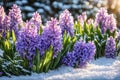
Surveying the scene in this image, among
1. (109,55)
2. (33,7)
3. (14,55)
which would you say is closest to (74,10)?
(33,7)

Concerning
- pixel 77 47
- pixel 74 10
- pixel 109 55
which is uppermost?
pixel 77 47

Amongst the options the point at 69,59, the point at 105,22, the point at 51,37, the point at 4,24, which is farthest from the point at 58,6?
the point at 51,37

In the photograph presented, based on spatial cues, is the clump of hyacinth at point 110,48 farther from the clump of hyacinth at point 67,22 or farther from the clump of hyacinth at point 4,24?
the clump of hyacinth at point 4,24

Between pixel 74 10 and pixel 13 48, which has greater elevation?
pixel 13 48

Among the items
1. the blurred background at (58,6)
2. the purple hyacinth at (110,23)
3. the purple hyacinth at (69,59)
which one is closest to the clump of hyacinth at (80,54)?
the purple hyacinth at (69,59)

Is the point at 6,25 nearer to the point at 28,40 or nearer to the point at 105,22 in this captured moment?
the point at 28,40

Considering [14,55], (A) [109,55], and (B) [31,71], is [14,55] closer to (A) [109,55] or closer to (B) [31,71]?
(B) [31,71]

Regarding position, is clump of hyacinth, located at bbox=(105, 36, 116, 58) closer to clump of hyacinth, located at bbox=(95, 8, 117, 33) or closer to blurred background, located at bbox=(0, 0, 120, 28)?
clump of hyacinth, located at bbox=(95, 8, 117, 33)
